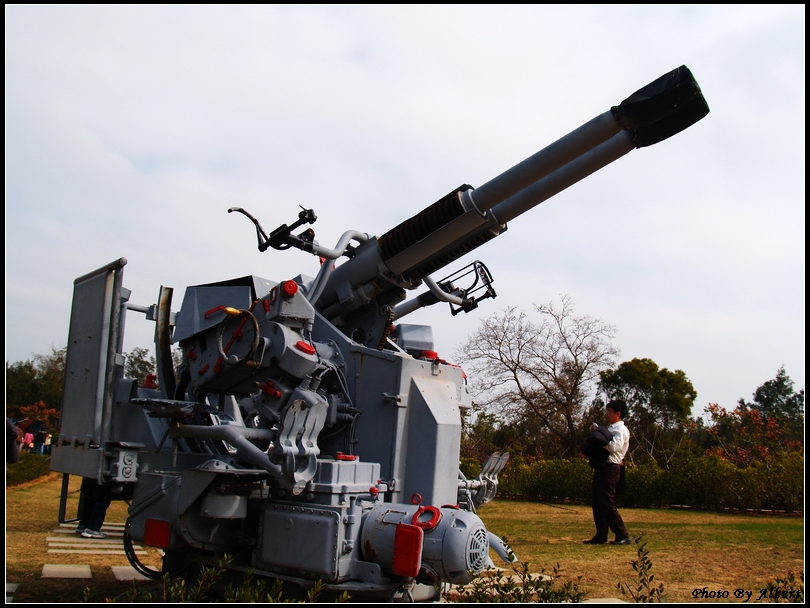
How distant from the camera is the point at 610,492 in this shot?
7.95 metres

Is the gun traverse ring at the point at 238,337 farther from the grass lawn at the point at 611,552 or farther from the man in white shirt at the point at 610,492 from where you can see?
the man in white shirt at the point at 610,492

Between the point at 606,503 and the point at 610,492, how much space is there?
0.13m

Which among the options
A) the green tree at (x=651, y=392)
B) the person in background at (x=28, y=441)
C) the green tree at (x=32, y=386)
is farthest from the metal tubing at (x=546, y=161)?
the green tree at (x=32, y=386)

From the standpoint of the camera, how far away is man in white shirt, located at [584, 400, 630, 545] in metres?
7.85

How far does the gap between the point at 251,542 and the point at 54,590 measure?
69.3 inches

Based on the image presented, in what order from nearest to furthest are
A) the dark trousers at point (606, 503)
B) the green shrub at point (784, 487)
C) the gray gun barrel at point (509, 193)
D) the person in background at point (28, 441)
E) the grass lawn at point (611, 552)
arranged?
the gray gun barrel at point (509, 193), the grass lawn at point (611, 552), the dark trousers at point (606, 503), the green shrub at point (784, 487), the person in background at point (28, 441)

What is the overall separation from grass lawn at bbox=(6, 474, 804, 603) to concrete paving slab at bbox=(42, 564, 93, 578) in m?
0.07

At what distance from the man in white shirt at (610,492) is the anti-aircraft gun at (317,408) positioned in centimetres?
206

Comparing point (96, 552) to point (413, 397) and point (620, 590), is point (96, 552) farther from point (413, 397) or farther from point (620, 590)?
point (620, 590)

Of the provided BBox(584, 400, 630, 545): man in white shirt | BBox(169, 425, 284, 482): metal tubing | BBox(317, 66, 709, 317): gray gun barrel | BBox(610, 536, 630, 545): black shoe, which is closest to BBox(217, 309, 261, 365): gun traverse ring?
BBox(169, 425, 284, 482): metal tubing

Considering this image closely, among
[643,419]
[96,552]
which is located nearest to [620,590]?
[96,552]

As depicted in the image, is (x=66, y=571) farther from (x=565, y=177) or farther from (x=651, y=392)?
(x=651, y=392)

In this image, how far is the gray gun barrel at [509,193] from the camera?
446 cm

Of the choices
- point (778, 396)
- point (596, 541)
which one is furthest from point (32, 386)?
point (778, 396)
